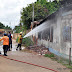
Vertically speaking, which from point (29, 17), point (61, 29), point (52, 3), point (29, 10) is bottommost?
point (61, 29)

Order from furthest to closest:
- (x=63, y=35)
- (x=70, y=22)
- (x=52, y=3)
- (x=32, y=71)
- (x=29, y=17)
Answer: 1. (x=52, y=3)
2. (x=29, y=17)
3. (x=63, y=35)
4. (x=70, y=22)
5. (x=32, y=71)

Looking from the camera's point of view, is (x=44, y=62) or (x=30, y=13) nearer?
(x=44, y=62)

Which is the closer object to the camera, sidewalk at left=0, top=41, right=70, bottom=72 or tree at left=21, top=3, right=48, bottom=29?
sidewalk at left=0, top=41, right=70, bottom=72

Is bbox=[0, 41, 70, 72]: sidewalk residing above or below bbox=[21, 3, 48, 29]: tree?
below

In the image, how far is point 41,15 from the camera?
20219 mm

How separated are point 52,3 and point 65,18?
2164 cm

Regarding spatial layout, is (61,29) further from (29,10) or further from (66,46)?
(29,10)

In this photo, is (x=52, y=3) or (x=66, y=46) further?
(x=52, y=3)

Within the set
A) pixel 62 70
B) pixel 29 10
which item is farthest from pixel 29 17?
pixel 62 70

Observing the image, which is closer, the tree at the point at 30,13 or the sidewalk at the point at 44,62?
the sidewalk at the point at 44,62

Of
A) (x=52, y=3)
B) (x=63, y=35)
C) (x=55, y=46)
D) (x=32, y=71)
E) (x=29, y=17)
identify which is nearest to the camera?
(x=32, y=71)

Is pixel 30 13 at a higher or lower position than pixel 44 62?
higher

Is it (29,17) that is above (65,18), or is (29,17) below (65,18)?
above

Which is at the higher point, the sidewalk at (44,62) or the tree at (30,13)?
the tree at (30,13)
